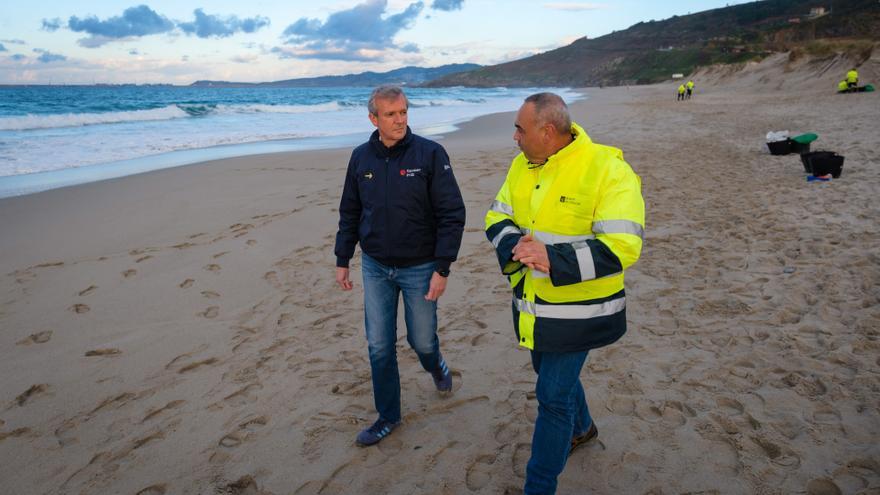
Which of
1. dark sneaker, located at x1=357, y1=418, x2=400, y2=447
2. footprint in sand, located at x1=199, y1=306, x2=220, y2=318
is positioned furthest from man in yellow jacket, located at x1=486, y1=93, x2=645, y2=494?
footprint in sand, located at x1=199, y1=306, x2=220, y2=318

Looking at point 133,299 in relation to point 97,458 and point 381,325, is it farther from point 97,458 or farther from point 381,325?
point 381,325

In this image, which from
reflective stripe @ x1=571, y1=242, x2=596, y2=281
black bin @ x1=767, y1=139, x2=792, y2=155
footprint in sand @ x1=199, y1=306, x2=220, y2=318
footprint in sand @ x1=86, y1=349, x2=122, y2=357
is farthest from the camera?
black bin @ x1=767, y1=139, x2=792, y2=155

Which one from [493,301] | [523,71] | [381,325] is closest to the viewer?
[381,325]

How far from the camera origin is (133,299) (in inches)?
205

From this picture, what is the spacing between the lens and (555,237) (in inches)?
90.7

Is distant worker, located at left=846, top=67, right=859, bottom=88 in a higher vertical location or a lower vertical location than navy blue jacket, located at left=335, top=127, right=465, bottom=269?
higher

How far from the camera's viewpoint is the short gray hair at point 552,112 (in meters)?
2.22

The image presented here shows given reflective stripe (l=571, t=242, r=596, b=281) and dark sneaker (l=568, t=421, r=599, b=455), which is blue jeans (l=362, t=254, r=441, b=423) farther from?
reflective stripe (l=571, t=242, r=596, b=281)

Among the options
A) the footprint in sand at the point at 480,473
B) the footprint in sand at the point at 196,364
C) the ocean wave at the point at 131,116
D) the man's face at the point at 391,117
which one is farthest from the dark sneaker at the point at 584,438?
the ocean wave at the point at 131,116

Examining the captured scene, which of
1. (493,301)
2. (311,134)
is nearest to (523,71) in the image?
(311,134)

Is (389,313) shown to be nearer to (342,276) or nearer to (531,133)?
(342,276)

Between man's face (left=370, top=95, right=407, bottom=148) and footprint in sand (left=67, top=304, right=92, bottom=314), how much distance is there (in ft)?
12.6

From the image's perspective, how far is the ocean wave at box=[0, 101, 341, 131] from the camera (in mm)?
23219

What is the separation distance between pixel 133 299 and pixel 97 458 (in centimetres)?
245
